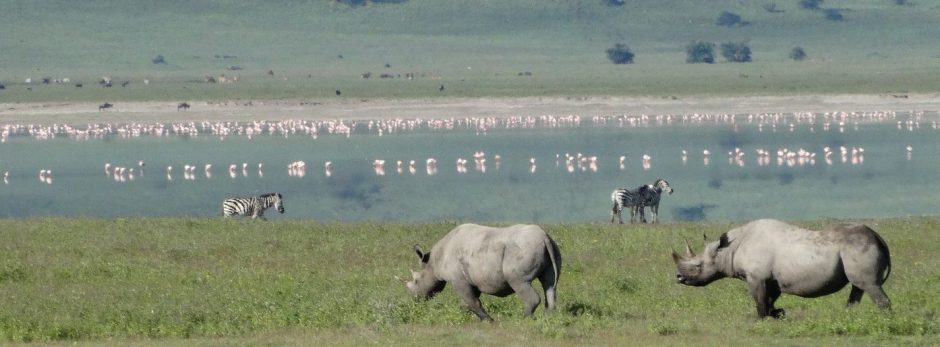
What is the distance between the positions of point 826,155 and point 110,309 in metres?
41.5

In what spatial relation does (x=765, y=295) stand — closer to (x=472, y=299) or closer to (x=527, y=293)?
(x=527, y=293)

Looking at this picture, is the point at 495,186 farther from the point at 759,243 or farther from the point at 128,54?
the point at 128,54

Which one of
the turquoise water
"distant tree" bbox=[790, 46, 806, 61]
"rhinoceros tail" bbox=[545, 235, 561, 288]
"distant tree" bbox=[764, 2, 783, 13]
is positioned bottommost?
the turquoise water

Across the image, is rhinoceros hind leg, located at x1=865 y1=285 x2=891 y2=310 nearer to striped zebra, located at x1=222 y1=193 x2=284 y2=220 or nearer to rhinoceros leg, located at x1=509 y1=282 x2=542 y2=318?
rhinoceros leg, located at x1=509 y1=282 x2=542 y2=318

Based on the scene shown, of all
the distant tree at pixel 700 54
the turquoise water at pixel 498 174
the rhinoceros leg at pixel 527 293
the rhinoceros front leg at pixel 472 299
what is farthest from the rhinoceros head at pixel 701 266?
the distant tree at pixel 700 54

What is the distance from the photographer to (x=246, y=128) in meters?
77.5

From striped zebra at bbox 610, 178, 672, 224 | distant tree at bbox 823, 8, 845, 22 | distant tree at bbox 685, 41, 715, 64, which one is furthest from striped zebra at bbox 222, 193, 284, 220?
distant tree at bbox 823, 8, 845, 22

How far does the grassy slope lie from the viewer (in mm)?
98938

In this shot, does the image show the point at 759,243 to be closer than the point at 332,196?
Yes

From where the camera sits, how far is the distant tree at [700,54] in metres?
136

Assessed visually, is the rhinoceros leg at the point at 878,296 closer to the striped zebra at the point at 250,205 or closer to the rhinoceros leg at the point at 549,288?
the rhinoceros leg at the point at 549,288

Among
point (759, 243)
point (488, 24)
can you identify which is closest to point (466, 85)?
point (488, 24)

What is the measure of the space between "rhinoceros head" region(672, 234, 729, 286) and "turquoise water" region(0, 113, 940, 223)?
19.9 meters

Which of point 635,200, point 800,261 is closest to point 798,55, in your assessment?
point 635,200
